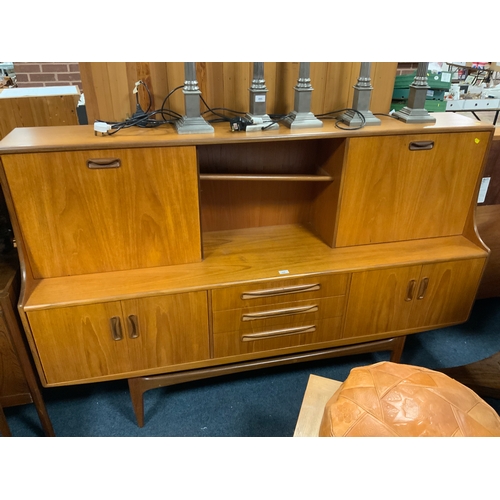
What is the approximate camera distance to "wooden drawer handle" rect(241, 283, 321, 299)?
5.10 ft

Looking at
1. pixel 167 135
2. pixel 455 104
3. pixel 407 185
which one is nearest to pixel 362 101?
pixel 407 185

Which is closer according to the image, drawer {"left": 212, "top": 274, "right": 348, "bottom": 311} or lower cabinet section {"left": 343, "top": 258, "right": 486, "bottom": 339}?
drawer {"left": 212, "top": 274, "right": 348, "bottom": 311}

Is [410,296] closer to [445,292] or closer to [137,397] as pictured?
[445,292]

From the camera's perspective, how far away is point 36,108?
7.54ft

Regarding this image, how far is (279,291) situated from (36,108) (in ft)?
5.85

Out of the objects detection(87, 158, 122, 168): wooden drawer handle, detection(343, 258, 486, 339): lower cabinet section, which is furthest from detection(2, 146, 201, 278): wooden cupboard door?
detection(343, 258, 486, 339): lower cabinet section

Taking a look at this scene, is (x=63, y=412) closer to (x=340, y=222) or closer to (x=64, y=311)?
(x=64, y=311)

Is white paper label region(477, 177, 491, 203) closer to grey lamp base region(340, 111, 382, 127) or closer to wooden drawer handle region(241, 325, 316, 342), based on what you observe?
grey lamp base region(340, 111, 382, 127)

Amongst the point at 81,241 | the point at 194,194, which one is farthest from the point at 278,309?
the point at 81,241

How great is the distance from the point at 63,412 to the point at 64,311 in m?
0.67

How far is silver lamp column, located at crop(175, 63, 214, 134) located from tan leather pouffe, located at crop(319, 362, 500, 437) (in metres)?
0.99

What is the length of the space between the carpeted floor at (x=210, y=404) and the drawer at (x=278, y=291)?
1.80ft

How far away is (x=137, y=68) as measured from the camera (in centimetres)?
152

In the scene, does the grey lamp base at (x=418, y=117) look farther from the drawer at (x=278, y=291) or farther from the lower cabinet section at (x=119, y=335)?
the lower cabinet section at (x=119, y=335)
